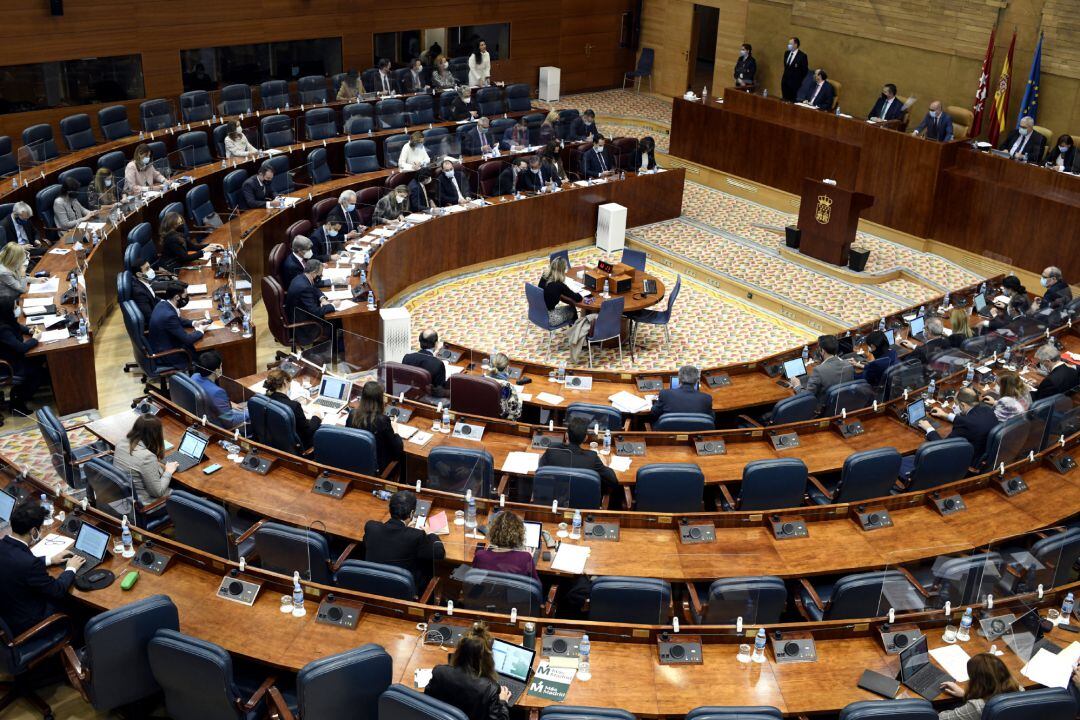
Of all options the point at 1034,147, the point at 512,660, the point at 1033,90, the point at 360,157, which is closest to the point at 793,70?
the point at 1033,90

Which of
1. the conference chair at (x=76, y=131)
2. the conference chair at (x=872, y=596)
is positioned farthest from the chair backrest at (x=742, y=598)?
the conference chair at (x=76, y=131)

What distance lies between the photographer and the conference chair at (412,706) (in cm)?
532

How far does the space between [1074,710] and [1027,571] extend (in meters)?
1.44

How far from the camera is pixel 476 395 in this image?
9.80 m

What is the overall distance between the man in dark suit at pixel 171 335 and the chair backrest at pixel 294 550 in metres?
3.95

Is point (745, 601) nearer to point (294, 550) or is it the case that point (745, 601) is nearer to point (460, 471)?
point (460, 471)

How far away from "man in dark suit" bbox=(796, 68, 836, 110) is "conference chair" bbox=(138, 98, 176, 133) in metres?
11.1

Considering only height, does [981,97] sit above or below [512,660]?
above

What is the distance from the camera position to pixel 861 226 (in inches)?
706

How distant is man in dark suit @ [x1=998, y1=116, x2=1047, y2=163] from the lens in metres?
16.2

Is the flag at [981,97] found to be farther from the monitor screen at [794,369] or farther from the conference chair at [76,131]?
the conference chair at [76,131]

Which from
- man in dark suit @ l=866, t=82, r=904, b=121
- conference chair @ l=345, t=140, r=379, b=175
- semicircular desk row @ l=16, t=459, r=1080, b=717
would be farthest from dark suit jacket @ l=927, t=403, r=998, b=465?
man in dark suit @ l=866, t=82, r=904, b=121

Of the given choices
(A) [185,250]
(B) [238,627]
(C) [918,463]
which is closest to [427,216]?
(A) [185,250]

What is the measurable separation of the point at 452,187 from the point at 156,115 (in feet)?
15.5
